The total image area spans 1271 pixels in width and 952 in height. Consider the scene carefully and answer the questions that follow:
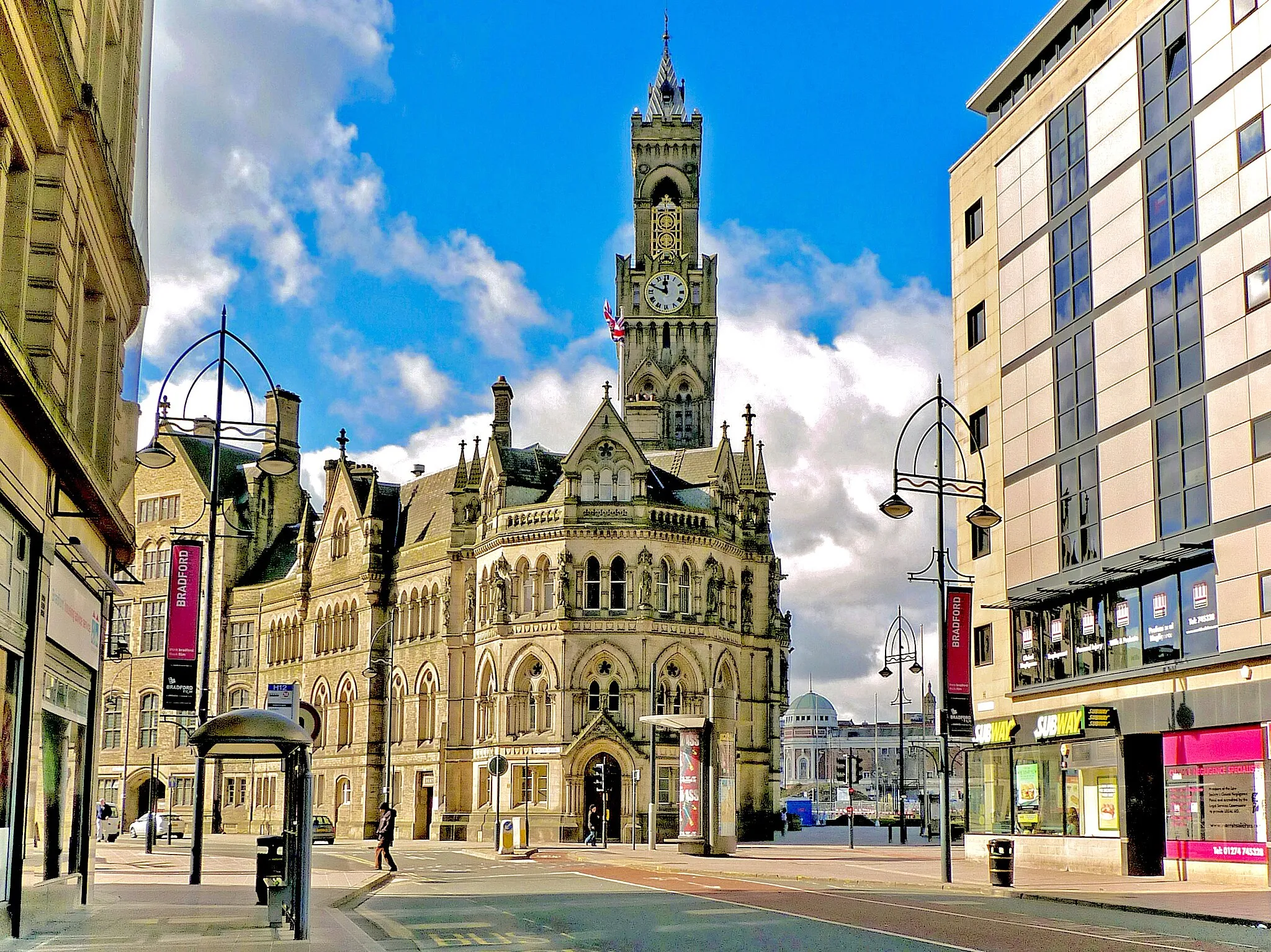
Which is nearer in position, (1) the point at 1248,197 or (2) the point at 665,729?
(1) the point at 1248,197

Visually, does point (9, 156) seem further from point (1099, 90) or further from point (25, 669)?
point (1099, 90)

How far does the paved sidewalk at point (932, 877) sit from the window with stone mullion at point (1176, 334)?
11181mm

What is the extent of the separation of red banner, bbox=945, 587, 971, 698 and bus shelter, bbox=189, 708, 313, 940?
1993 cm

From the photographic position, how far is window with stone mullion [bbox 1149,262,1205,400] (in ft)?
109

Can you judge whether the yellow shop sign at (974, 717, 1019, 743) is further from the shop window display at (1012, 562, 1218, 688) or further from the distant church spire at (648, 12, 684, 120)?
the distant church spire at (648, 12, 684, 120)

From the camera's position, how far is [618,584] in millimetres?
62094

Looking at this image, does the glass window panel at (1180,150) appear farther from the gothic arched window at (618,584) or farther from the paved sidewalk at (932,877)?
the gothic arched window at (618,584)

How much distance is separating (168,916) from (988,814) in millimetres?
27042

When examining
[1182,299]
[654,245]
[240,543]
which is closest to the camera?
[1182,299]

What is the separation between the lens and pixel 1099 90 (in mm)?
38094

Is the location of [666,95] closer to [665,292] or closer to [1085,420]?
[665,292]

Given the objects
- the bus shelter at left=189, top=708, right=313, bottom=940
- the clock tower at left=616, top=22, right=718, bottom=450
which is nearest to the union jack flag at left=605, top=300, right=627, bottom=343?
the clock tower at left=616, top=22, right=718, bottom=450

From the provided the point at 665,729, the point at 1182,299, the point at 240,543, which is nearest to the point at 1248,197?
the point at 1182,299

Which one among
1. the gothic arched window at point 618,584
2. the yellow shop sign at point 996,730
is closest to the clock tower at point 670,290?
the gothic arched window at point 618,584
